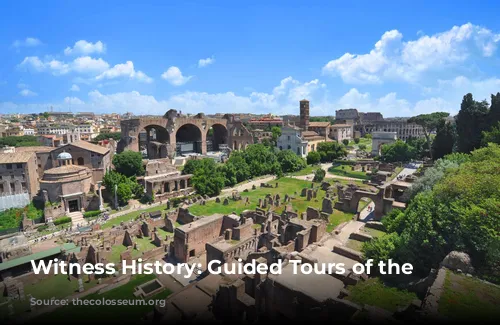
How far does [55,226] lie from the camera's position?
2917cm

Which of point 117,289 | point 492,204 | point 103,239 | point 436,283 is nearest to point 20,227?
point 103,239

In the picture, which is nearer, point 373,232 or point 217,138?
point 373,232

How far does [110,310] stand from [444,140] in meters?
51.2

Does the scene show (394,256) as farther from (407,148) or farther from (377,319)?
(407,148)

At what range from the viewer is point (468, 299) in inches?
389

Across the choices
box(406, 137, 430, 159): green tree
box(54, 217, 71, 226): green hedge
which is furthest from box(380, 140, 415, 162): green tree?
box(54, 217, 71, 226): green hedge

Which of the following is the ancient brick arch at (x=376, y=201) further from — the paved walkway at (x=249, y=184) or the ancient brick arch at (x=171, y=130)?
the ancient brick arch at (x=171, y=130)

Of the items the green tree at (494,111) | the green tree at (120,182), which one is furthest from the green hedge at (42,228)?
the green tree at (494,111)

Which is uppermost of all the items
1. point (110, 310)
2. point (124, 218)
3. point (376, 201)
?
point (376, 201)

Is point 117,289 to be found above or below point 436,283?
below

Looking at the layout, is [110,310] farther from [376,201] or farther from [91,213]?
[376,201]

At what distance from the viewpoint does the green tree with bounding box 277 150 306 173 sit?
51938mm

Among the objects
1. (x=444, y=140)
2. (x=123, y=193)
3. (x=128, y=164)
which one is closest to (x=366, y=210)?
(x=444, y=140)

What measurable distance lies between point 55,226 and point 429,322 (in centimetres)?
3292
